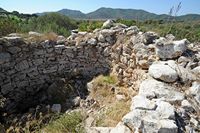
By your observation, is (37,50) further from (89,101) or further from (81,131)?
(81,131)

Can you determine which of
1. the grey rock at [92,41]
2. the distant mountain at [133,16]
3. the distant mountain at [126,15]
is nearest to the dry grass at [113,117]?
the distant mountain at [133,16]

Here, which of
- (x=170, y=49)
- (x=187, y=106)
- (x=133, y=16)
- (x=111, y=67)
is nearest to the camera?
(x=187, y=106)

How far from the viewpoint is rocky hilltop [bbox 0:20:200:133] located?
14.6ft

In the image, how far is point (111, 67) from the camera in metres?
7.80

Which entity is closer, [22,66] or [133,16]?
[22,66]

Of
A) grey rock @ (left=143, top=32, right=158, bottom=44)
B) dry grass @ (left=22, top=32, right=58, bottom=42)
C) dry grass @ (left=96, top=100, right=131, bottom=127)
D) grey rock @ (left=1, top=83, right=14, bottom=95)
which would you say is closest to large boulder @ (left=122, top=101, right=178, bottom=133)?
dry grass @ (left=96, top=100, right=131, bottom=127)

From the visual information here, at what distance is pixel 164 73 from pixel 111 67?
2.95 meters

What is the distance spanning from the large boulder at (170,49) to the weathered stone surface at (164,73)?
21.9 inches

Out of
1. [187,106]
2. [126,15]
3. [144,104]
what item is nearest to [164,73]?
[187,106]

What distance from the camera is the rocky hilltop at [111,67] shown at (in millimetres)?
4438

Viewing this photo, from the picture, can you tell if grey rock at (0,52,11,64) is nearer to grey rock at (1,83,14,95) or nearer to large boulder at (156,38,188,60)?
grey rock at (1,83,14,95)

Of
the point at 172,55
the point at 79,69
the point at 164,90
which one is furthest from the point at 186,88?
the point at 79,69

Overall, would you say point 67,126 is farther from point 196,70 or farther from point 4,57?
point 4,57

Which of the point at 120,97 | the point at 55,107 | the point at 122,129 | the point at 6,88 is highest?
the point at 122,129
